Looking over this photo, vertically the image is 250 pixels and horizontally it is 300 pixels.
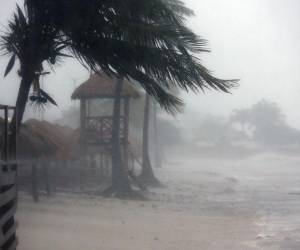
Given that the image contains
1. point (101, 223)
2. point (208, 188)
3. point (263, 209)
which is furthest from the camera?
point (208, 188)

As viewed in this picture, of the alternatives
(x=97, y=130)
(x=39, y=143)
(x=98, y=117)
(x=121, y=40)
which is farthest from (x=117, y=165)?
(x=121, y=40)

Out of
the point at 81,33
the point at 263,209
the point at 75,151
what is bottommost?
the point at 263,209

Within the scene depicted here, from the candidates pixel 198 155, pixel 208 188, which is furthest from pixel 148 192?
pixel 198 155

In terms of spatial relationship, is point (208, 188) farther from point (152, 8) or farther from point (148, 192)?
point (152, 8)

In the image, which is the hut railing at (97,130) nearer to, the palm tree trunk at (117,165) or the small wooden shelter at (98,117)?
the small wooden shelter at (98,117)

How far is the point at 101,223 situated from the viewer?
49.5ft

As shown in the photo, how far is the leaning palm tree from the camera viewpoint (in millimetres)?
8016

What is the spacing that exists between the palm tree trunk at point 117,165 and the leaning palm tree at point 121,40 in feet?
48.4

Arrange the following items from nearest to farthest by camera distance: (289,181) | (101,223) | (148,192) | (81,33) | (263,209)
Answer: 1. (81,33)
2. (101,223)
3. (263,209)
4. (148,192)
5. (289,181)

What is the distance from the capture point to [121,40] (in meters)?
8.12

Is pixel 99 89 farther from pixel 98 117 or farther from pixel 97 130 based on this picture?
pixel 97 130

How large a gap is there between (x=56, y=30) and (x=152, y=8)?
54.8 inches

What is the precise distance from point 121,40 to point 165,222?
8839 mm

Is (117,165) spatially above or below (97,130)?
below
